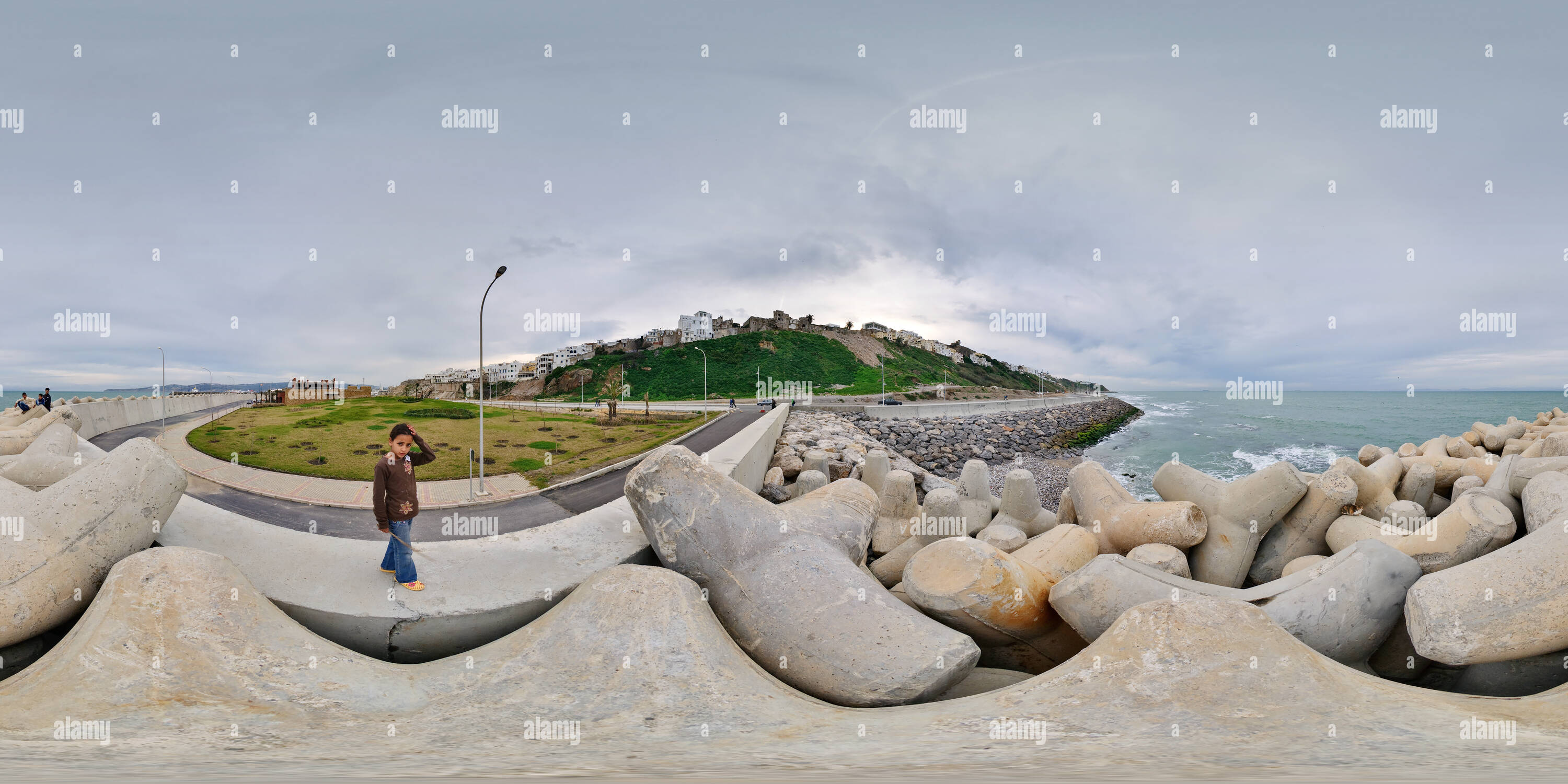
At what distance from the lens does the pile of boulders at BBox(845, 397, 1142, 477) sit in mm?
30781

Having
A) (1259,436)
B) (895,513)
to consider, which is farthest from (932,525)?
(1259,436)

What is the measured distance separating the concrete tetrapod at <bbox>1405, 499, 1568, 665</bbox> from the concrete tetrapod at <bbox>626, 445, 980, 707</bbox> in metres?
2.96

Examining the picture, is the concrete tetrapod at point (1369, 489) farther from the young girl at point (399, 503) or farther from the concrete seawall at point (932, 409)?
the concrete seawall at point (932, 409)

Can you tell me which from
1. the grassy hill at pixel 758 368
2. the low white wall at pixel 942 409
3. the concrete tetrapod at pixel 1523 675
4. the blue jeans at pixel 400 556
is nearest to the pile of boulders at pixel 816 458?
the blue jeans at pixel 400 556

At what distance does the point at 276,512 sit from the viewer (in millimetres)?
7875

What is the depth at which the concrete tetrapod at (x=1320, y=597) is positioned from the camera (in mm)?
4137

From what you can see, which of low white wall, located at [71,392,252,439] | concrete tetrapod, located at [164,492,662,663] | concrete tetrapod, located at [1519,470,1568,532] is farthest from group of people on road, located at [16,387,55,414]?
concrete tetrapod, located at [1519,470,1568,532]

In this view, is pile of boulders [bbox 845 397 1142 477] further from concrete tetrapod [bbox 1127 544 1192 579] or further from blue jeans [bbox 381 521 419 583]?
blue jeans [bbox 381 521 419 583]

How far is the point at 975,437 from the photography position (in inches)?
1460

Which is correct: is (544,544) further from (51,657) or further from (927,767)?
(927,767)

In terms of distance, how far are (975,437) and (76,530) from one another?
37.6 m

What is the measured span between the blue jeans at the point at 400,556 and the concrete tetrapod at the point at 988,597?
156 inches

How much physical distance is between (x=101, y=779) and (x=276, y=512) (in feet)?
22.8

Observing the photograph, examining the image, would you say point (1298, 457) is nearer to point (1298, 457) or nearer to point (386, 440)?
point (1298, 457)
